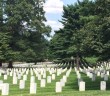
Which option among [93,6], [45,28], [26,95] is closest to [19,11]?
[45,28]

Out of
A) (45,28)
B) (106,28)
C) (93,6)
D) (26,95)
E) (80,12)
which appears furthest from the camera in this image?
(45,28)

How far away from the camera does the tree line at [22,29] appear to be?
49.9 metres

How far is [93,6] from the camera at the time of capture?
808 inches

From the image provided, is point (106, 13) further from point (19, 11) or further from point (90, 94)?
point (19, 11)

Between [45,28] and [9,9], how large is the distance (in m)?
5.75

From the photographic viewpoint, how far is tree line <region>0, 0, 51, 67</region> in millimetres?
49906

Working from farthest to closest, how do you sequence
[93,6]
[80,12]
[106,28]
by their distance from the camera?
[80,12] < [93,6] < [106,28]

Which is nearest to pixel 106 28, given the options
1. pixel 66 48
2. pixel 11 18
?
pixel 66 48

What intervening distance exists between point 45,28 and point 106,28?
1338 inches

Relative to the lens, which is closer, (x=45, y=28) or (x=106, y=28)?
(x=106, y=28)

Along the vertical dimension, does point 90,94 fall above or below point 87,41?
below

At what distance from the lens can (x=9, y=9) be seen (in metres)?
50.5

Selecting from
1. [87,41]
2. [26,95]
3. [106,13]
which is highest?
[106,13]

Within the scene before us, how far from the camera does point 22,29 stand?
52688mm
